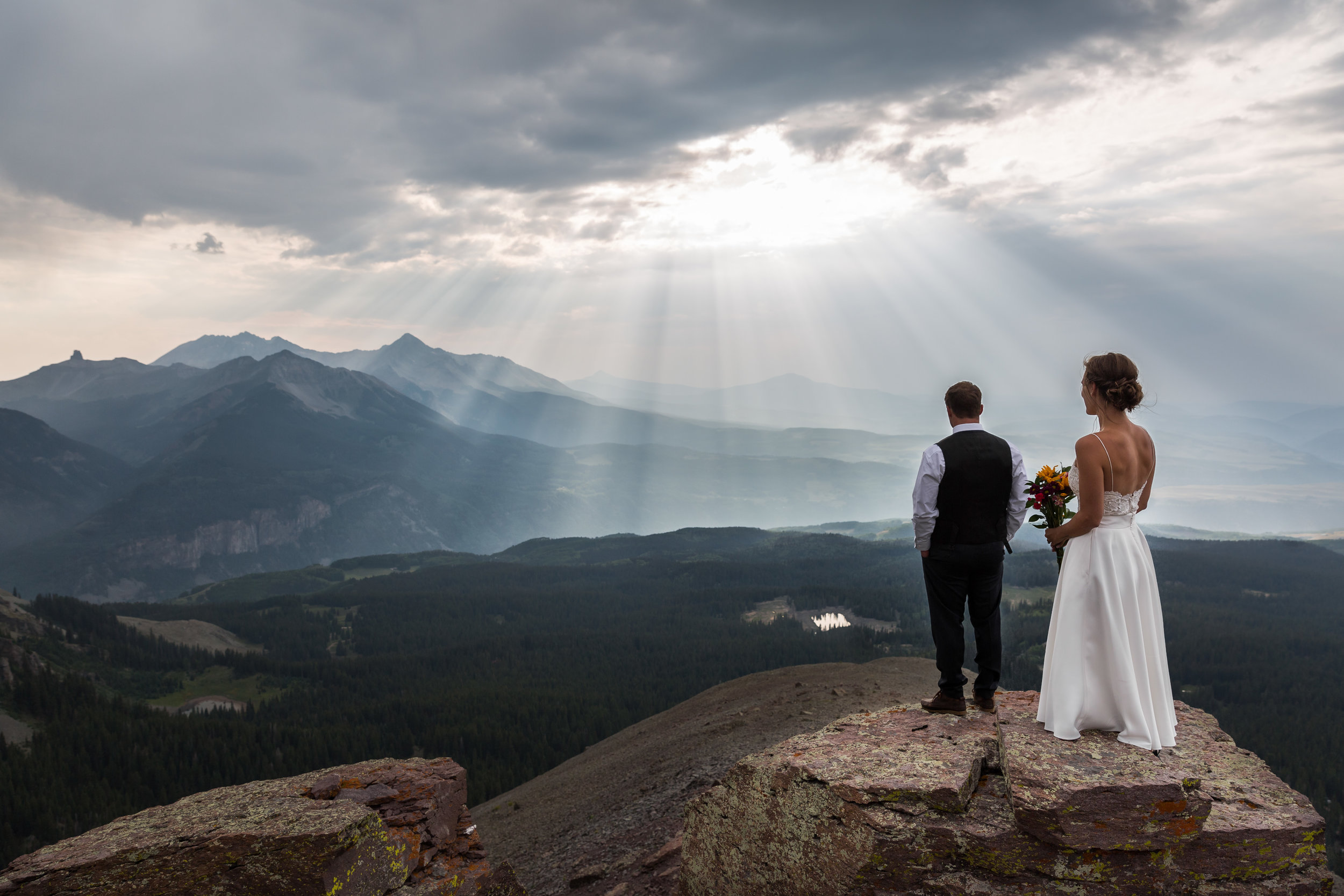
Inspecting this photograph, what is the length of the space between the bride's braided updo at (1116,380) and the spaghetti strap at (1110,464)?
477mm

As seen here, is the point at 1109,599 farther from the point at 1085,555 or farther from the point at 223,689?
the point at 223,689

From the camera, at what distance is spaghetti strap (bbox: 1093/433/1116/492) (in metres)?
9.19

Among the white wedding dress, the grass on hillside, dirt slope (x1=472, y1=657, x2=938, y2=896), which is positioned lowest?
the grass on hillside

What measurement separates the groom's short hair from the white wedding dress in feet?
5.08

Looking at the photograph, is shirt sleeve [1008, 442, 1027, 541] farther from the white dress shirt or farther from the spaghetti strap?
the spaghetti strap

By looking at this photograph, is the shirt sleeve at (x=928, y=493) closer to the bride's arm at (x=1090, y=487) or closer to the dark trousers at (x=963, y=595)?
the dark trousers at (x=963, y=595)

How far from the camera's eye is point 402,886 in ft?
34.6

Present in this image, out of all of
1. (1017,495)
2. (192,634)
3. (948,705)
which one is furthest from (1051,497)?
(192,634)

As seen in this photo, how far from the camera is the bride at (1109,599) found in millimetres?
9062

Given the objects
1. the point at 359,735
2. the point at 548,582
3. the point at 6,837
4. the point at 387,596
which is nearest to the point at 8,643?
the point at 6,837

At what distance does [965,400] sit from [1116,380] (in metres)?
1.87

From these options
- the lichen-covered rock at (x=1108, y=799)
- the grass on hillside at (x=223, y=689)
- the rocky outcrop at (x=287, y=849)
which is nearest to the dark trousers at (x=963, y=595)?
the lichen-covered rock at (x=1108, y=799)

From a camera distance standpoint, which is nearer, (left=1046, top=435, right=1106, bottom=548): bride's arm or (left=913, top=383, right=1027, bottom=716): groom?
(left=1046, top=435, right=1106, bottom=548): bride's arm

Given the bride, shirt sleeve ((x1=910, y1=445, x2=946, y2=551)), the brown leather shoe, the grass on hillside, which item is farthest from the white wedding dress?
the grass on hillside
